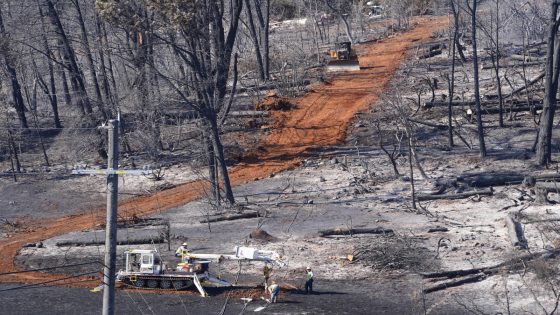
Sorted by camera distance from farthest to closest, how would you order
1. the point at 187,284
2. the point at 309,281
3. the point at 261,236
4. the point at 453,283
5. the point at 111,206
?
the point at 261,236, the point at 187,284, the point at 309,281, the point at 453,283, the point at 111,206

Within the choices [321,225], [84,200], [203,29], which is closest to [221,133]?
[84,200]

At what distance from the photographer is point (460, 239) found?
24.4 metres

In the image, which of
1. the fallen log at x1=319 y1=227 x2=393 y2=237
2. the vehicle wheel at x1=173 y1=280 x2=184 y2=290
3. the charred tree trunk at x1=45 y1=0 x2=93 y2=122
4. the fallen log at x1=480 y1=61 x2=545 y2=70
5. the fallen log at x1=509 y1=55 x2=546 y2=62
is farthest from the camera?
the fallen log at x1=509 y1=55 x2=546 y2=62

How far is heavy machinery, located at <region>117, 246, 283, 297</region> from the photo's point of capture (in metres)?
22.7

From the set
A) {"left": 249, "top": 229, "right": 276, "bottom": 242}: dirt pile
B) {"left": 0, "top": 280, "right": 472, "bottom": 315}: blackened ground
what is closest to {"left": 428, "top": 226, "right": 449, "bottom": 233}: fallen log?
{"left": 0, "top": 280, "right": 472, "bottom": 315}: blackened ground

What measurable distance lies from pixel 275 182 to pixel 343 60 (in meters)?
18.7

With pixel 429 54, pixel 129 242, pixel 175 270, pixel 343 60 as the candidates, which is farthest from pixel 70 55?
pixel 429 54

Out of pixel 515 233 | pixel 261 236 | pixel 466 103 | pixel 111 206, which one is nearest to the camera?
pixel 111 206

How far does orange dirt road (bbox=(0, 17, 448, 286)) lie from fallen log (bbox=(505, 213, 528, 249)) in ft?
36.3

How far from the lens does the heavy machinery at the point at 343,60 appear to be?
164 feet

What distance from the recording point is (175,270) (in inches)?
925

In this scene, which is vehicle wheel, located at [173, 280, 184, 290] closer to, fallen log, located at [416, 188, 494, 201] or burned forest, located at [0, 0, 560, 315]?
burned forest, located at [0, 0, 560, 315]

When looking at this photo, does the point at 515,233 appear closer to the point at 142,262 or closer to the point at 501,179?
the point at 501,179

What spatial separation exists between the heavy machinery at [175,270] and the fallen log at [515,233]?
5991mm
